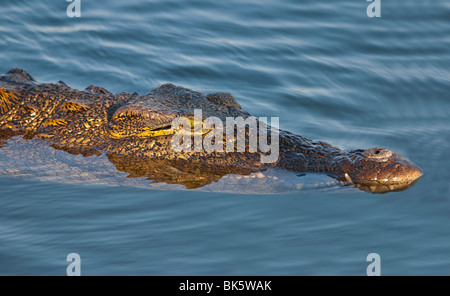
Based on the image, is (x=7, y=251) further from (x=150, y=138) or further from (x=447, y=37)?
(x=447, y=37)

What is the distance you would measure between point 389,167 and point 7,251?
3.70m

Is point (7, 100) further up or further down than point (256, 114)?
further down

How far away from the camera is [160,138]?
6840mm

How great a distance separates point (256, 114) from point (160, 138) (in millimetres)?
2354

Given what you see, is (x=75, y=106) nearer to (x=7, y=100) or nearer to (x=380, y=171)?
(x=7, y=100)

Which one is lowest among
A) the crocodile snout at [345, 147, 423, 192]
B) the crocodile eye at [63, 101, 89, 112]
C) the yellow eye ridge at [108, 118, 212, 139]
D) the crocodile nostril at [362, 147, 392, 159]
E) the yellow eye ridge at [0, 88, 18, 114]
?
the crocodile snout at [345, 147, 423, 192]

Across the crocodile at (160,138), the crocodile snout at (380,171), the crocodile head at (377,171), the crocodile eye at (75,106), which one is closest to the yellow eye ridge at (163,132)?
the crocodile at (160,138)

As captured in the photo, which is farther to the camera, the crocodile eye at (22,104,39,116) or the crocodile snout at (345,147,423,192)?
the crocodile eye at (22,104,39,116)

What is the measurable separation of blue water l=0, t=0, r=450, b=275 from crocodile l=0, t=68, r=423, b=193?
0.88ft

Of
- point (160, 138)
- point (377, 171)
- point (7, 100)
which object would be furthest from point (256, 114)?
point (7, 100)

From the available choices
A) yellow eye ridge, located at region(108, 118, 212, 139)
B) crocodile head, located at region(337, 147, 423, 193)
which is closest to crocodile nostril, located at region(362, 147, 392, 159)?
crocodile head, located at region(337, 147, 423, 193)

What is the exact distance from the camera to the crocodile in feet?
21.3

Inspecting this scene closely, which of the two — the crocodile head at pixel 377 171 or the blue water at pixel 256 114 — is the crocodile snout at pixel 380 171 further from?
the blue water at pixel 256 114

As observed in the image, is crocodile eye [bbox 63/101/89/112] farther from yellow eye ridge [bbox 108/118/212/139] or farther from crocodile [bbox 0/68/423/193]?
yellow eye ridge [bbox 108/118/212/139]
